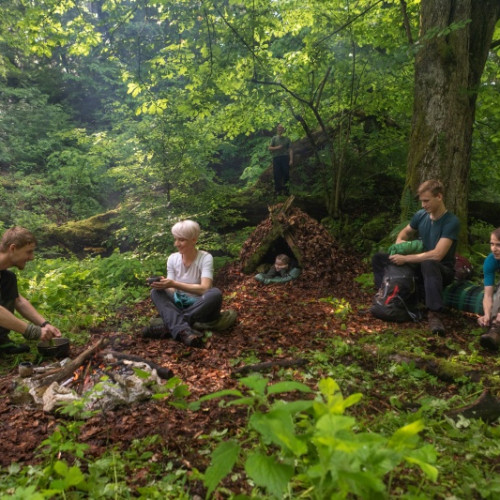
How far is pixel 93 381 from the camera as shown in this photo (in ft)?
10.4

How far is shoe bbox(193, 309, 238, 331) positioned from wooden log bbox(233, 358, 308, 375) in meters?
1.10

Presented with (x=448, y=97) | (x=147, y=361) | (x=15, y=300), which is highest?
(x=448, y=97)

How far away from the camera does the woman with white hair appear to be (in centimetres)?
432

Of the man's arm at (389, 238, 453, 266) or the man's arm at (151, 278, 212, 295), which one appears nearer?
the man's arm at (151, 278, 212, 295)

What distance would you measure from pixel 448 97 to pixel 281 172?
4.94 m

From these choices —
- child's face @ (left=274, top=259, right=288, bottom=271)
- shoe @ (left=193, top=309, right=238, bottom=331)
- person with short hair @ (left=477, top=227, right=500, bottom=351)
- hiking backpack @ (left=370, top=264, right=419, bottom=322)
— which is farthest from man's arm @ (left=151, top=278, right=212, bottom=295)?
person with short hair @ (left=477, top=227, right=500, bottom=351)

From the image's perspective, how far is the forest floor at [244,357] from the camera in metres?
2.48

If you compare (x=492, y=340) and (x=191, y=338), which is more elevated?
(x=492, y=340)

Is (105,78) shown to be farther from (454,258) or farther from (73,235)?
(454,258)

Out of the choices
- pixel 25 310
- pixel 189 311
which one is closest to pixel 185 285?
pixel 189 311

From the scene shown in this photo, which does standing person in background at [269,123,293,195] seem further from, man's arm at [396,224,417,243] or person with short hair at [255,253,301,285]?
man's arm at [396,224,417,243]

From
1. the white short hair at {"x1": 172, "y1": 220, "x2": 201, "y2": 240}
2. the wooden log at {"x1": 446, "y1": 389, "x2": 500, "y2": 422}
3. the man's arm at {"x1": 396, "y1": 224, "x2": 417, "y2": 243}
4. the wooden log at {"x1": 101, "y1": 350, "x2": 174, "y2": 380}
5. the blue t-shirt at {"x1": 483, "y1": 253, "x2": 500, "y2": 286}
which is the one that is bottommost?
the wooden log at {"x1": 101, "y1": 350, "x2": 174, "y2": 380}

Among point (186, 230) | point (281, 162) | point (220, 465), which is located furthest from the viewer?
point (281, 162)

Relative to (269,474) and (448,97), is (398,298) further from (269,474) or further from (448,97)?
(269,474)
